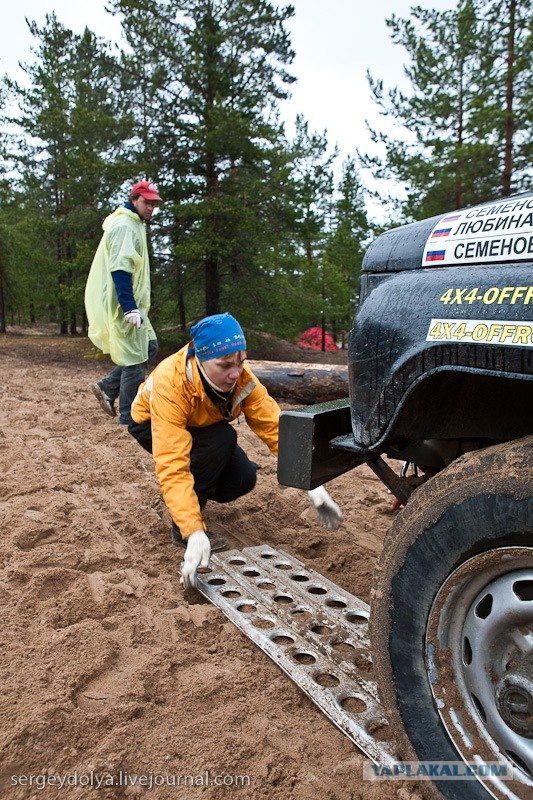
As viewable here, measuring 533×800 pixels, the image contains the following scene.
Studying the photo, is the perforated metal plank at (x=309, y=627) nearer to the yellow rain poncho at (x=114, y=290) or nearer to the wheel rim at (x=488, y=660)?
the wheel rim at (x=488, y=660)

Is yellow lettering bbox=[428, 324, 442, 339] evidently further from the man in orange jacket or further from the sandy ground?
the man in orange jacket

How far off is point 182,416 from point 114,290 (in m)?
2.69

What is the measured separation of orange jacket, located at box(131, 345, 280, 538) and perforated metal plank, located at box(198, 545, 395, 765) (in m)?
0.40

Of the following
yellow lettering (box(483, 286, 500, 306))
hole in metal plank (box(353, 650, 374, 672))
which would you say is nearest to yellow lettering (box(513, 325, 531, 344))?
yellow lettering (box(483, 286, 500, 306))

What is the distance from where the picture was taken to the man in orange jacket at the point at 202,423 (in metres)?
2.78

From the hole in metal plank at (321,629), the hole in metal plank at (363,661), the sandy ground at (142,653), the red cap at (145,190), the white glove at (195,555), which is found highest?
the red cap at (145,190)

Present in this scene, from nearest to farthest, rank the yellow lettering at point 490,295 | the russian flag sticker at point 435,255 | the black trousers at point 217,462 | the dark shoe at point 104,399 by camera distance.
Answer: the yellow lettering at point 490,295 → the russian flag sticker at point 435,255 → the black trousers at point 217,462 → the dark shoe at point 104,399

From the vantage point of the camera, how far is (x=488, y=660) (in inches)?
56.4

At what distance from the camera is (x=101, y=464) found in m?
4.76

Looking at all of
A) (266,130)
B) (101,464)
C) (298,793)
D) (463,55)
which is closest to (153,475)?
(101,464)

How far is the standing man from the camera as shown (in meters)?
5.18

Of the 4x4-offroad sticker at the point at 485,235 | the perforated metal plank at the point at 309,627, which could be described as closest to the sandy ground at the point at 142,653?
the perforated metal plank at the point at 309,627

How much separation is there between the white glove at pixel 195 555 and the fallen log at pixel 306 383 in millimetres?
5061

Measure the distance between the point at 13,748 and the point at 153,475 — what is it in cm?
279
